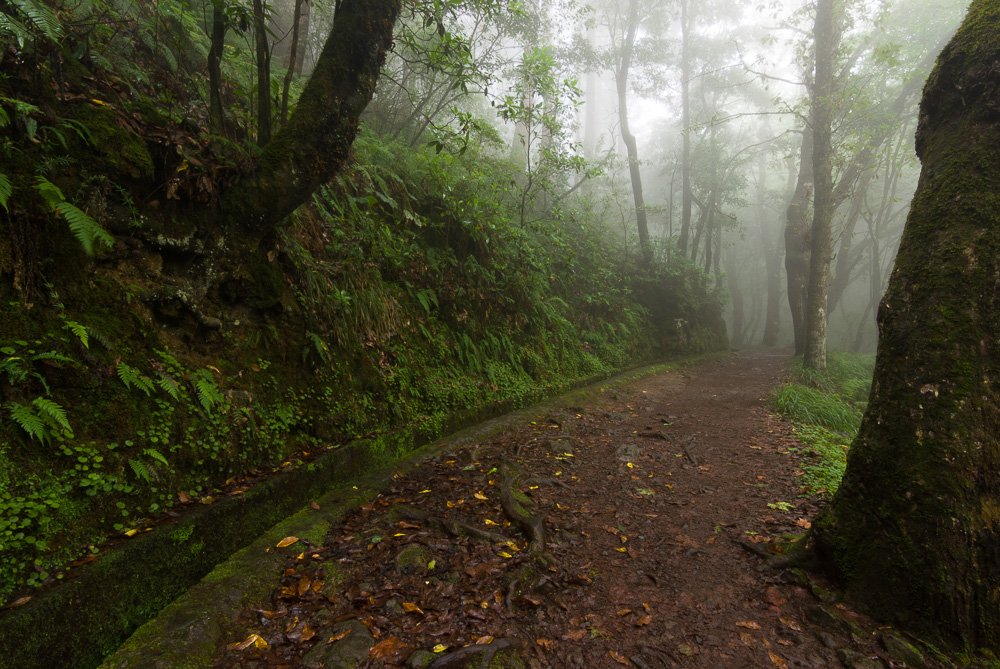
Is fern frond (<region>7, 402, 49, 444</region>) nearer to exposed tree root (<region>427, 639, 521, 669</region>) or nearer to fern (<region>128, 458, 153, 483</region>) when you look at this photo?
fern (<region>128, 458, 153, 483</region>)

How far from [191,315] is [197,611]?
7.22ft

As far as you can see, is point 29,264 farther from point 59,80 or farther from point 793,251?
point 793,251

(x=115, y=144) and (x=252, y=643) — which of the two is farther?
(x=115, y=144)

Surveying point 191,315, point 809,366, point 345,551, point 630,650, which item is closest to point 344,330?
point 191,315

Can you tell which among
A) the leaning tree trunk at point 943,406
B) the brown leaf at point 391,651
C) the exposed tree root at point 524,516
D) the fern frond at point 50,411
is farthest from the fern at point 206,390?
the leaning tree trunk at point 943,406

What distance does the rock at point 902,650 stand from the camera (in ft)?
7.22

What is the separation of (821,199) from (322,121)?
11.6 meters

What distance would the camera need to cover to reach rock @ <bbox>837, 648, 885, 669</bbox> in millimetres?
2195

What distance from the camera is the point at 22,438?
2322 millimetres

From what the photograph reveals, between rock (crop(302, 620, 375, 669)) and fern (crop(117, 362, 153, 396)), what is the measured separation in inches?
79.1

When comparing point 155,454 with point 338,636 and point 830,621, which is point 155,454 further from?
point 830,621

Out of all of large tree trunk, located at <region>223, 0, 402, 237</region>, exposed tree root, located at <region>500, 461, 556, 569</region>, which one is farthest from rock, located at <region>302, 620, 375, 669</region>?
large tree trunk, located at <region>223, 0, 402, 237</region>

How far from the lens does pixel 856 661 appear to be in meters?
2.22

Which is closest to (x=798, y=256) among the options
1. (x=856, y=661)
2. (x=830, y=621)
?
(x=830, y=621)
